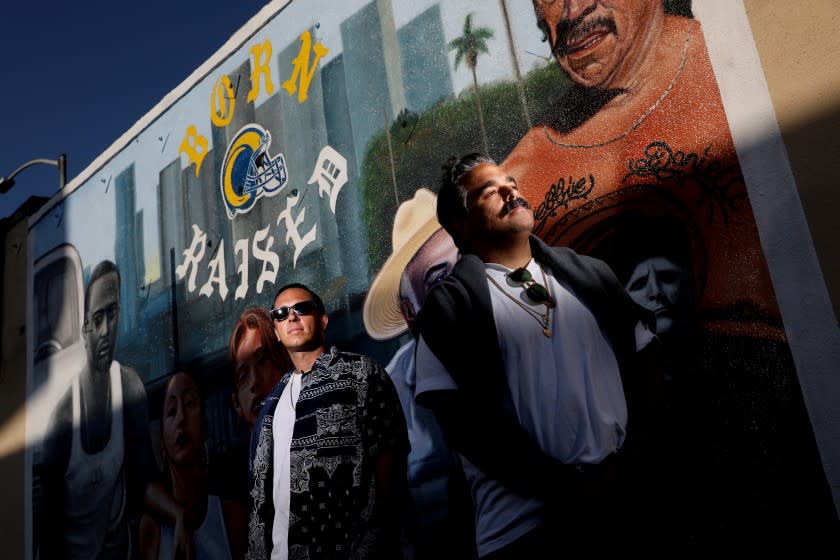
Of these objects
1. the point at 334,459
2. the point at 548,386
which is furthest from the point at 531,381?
the point at 334,459

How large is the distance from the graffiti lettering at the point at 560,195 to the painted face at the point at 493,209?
0.23 m

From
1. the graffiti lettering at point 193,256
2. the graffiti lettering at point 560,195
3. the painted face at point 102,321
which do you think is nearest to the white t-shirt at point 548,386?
the graffiti lettering at point 560,195

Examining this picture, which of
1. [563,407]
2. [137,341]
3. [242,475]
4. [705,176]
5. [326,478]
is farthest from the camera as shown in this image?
[137,341]

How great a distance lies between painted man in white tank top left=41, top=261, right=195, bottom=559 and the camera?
498 cm

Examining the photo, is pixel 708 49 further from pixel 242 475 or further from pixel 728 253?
pixel 242 475

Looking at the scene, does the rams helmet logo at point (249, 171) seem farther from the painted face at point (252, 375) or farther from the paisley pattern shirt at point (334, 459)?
the paisley pattern shirt at point (334, 459)

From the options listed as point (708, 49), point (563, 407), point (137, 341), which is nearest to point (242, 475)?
point (137, 341)

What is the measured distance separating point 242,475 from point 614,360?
248 centimetres

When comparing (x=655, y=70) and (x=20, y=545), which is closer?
(x=655, y=70)

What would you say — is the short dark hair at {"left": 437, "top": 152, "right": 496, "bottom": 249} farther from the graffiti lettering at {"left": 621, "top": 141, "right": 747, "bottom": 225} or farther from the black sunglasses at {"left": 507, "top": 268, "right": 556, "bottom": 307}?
the graffiti lettering at {"left": 621, "top": 141, "right": 747, "bottom": 225}

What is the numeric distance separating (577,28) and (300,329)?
167cm

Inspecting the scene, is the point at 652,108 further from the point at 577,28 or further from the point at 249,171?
the point at 249,171

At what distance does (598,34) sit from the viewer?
2889 millimetres

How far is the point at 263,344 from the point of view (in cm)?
421
